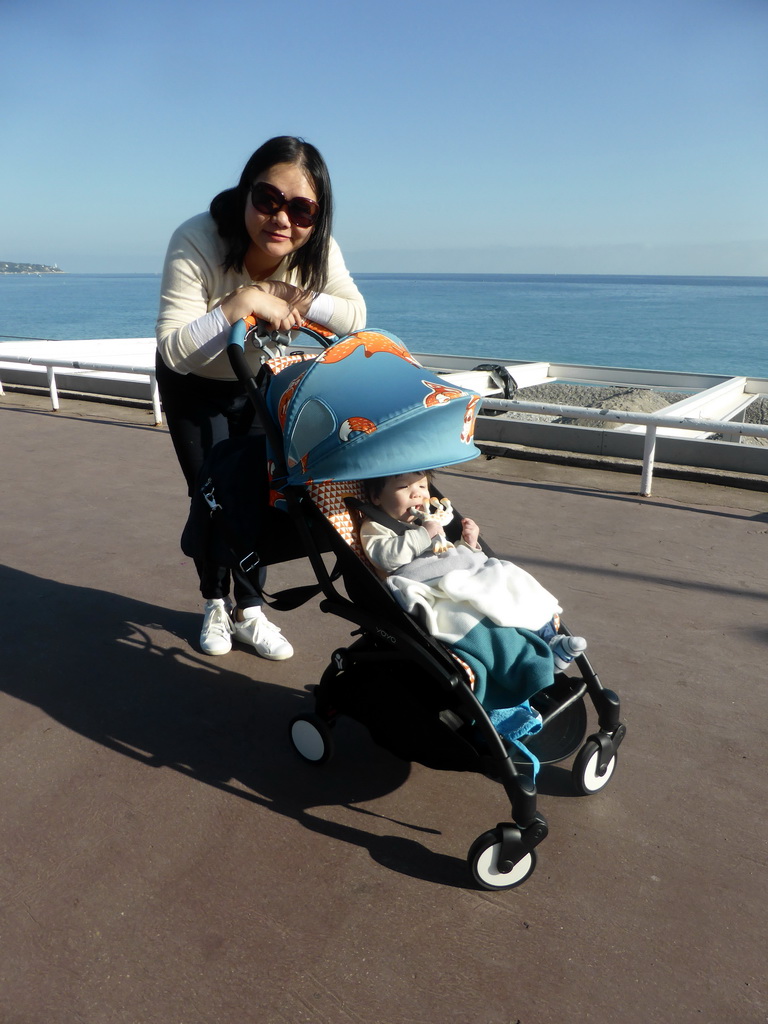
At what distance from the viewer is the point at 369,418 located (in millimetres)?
2555

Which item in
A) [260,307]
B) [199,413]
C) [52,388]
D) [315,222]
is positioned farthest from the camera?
[52,388]

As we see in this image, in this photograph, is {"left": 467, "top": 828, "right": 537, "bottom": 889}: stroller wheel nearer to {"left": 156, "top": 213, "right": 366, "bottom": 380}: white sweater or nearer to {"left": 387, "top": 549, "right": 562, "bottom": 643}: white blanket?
{"left": 387, "top": 549, "right": 562, "bottom": 643}: white blanket

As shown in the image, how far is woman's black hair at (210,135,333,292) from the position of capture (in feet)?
9.52

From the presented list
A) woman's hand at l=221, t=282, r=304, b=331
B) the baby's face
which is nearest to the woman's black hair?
woman's hand at l=221, t=282, r=304, b=331

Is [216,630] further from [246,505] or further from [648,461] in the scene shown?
[648,461]

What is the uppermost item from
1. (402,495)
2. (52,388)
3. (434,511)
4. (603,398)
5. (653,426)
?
(402,495)

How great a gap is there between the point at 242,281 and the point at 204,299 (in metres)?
0.19

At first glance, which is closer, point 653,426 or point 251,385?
point 251,385

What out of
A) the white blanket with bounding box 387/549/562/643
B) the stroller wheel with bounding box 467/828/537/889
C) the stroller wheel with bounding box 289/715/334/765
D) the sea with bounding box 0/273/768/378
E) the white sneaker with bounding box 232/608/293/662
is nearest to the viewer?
the stroller wheel with bounding box 467/828/537/889

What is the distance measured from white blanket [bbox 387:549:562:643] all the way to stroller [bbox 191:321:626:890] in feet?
0.21

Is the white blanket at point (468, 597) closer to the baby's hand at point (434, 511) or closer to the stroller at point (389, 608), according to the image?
the stroller at point (389, 608)

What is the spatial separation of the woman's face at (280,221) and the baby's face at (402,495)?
1002 mm

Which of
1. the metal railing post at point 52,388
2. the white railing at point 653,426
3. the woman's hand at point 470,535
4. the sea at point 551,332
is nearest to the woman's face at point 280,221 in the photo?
the woman's hand at point 470,535

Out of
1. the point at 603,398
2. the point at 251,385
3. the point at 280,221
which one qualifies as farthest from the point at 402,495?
the point at 603,398
